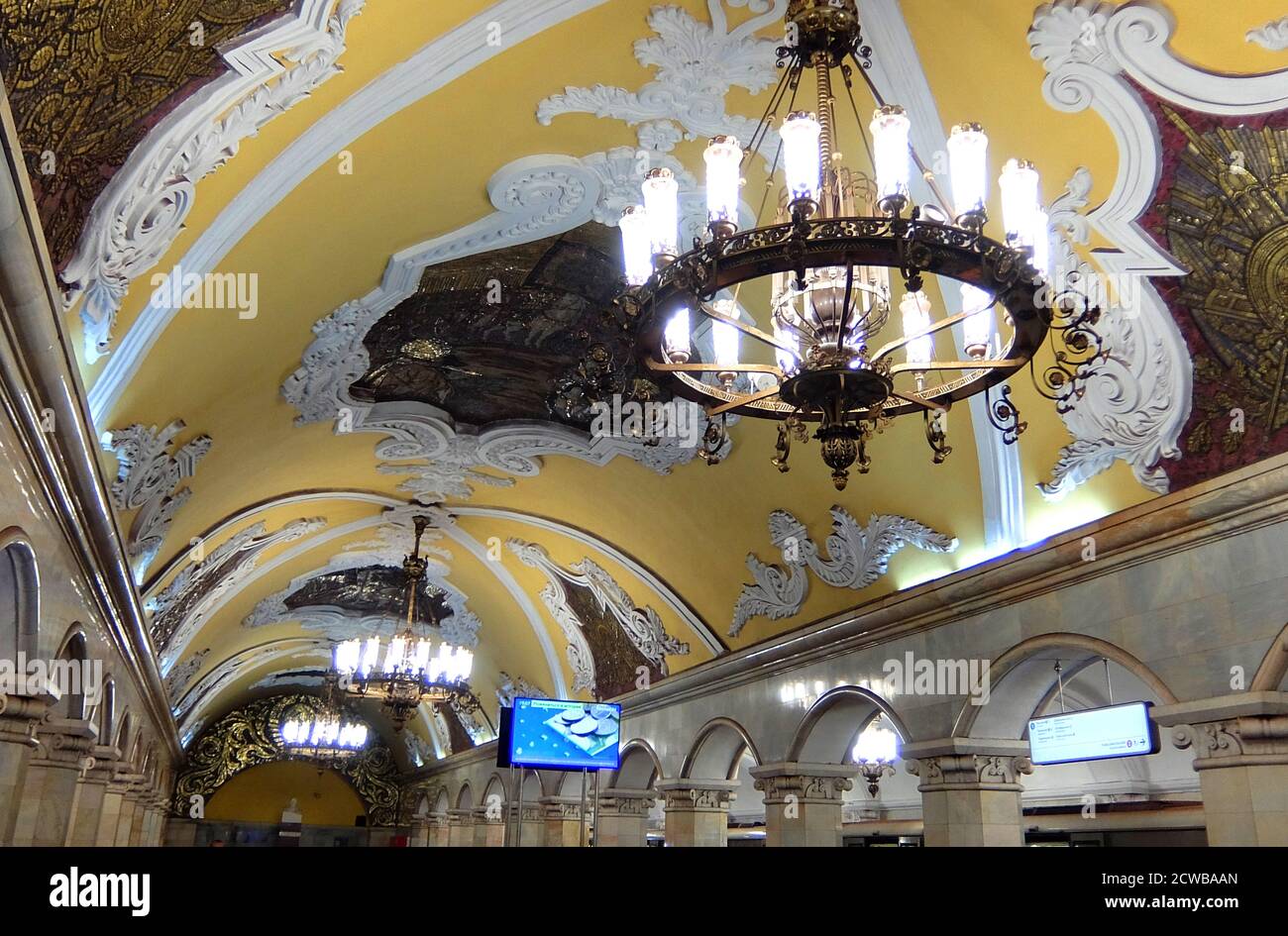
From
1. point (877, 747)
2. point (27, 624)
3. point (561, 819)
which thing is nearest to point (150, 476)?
point (27, 624)

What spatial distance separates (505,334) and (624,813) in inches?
329

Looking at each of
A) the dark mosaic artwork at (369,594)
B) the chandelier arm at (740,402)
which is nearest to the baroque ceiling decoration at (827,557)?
the chandelier arm at (740,402)

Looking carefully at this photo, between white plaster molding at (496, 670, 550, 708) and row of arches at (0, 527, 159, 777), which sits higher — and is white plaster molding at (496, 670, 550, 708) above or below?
above

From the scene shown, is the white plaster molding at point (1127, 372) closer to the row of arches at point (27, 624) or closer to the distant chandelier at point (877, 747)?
the row of arches at point (27, 624)

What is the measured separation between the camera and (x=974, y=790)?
7383 millimetres

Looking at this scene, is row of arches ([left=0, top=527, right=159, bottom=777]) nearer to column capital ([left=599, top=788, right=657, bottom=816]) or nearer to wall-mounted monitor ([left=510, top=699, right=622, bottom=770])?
wall-mounted monitor ([left=510, top=699, right=622, bottom=770])

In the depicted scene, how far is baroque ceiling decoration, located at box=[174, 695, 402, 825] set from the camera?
28312mm

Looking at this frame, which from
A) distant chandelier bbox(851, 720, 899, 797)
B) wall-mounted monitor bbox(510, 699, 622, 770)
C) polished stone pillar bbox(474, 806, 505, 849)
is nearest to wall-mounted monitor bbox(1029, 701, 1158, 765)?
wall-mounted monitor bbox(510, 699, 622, 770)

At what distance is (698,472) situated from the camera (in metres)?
10.1

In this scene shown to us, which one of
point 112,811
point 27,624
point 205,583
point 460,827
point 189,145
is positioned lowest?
point 460,827

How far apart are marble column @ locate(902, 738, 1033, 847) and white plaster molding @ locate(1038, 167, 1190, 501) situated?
2.44 m

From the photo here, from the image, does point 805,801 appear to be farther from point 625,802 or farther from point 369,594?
point 369,594

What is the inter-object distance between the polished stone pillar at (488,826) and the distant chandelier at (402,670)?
6.76 metres
